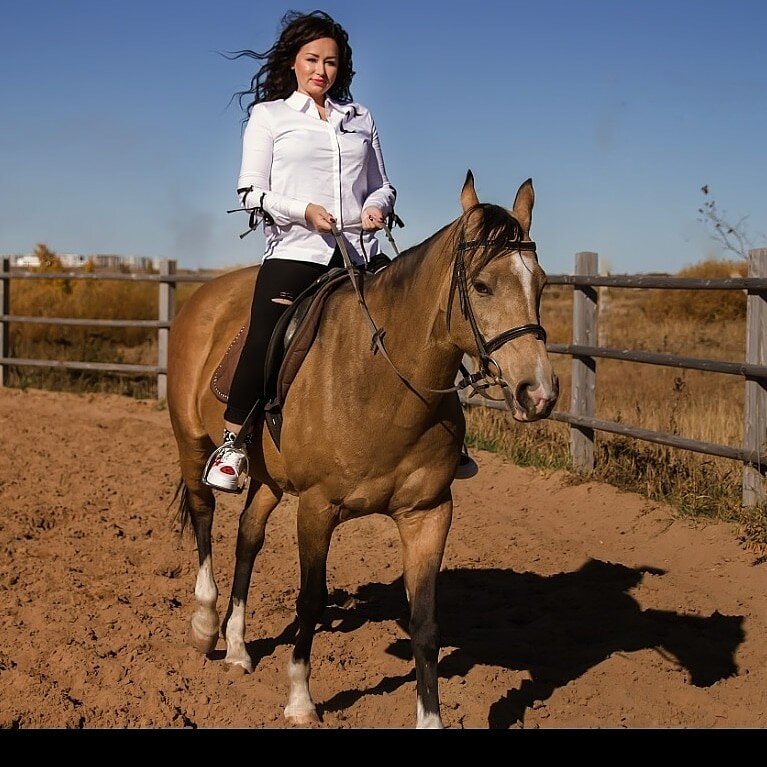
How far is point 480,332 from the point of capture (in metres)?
3.70

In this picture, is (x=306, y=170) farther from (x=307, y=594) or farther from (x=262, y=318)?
(x=307, y=594)

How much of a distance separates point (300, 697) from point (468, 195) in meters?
2.37

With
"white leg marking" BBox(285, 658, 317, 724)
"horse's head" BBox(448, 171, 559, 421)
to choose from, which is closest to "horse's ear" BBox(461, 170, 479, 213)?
"horse's head" BBox(448, 171, 559, 421)

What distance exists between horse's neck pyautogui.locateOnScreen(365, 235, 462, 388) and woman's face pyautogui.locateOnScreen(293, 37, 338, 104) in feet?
3.74

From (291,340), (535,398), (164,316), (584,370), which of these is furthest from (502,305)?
→ (164,316)

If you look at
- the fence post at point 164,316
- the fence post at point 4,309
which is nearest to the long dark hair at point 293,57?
the fence post at point 164,316

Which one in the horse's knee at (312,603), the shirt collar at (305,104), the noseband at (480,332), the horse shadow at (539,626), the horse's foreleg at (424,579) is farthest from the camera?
the horse shadow at (539,626)

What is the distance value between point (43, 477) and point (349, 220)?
5.70m

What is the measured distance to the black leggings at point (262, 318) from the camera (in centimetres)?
479

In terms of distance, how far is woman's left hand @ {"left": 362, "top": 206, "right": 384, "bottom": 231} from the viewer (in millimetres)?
4629

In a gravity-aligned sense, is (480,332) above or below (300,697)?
above

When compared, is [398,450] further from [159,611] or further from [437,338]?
[159,611]

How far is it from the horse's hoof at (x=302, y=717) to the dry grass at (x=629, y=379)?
12.2 feet

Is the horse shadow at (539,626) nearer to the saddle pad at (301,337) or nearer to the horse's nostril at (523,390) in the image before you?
the saddle pad at (301,337)
